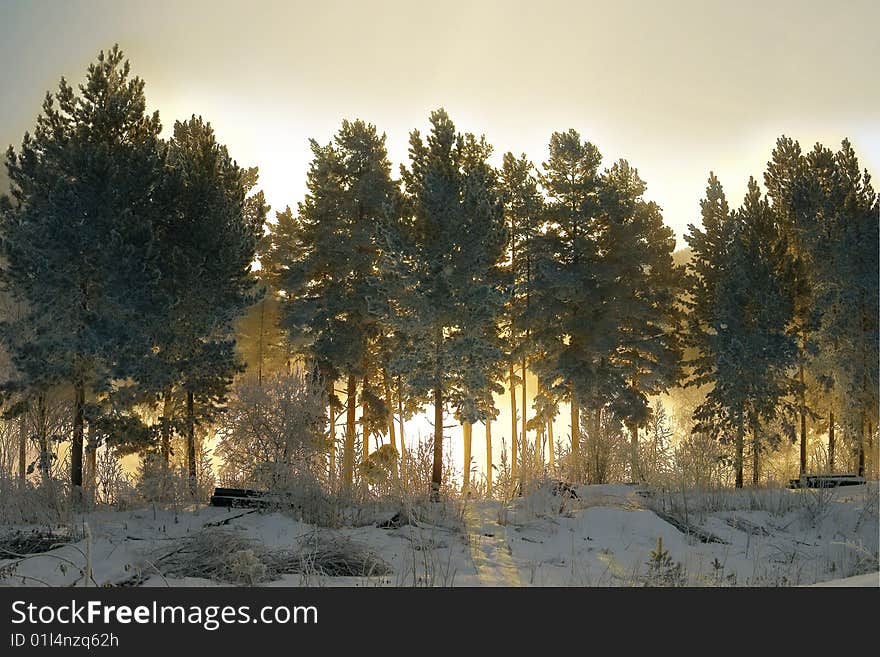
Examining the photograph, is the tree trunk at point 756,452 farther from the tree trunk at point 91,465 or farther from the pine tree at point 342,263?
the tree trunk at point 91,465

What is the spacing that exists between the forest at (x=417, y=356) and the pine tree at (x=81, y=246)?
73mm

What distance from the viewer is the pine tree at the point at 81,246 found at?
17531 millimetres

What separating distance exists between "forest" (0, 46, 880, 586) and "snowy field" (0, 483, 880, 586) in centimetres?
6

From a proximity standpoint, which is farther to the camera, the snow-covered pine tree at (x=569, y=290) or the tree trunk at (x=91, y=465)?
the snow-covered pine tree at (x=569, y=290)

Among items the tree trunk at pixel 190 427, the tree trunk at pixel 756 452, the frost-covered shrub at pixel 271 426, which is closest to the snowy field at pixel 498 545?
the frost-covered shrub at pixel 271 426

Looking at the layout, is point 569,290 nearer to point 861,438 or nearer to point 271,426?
point 861,438

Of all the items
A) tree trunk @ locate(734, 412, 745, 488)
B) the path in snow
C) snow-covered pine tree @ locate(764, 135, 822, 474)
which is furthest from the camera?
snow-covered pine tree @ locate(764, 135, 822, 474)

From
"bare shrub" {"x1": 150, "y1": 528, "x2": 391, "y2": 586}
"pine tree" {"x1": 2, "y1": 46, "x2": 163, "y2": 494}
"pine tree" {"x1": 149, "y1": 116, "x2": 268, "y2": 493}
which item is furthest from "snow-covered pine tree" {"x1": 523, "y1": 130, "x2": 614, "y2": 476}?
"bare shrub" {"x1": 150, "y1": 528, "x2": 391, "y2": 586}

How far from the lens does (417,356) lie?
21438 millimetres

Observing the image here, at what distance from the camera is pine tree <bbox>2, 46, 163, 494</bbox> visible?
1753 cm

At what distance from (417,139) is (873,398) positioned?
18.5 metres

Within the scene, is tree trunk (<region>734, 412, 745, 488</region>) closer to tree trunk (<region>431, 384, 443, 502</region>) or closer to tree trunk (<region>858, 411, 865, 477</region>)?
tree trunk (<region>858, 411, 865, 477</region>)
